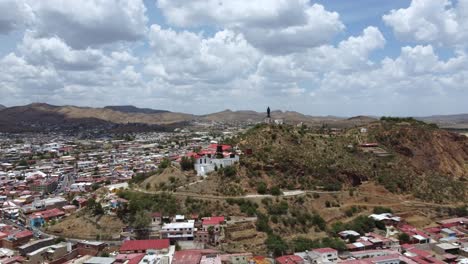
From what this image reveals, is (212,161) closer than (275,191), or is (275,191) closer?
(275,191)

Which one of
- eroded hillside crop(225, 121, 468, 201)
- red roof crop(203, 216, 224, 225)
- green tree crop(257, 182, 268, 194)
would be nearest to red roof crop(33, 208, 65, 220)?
red roof crop(203, 216, 224, 225)

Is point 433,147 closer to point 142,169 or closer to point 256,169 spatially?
point 256,169

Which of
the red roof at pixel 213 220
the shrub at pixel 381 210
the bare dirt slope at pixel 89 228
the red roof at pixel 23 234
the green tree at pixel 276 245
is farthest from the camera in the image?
the shrub at pixel 381 210

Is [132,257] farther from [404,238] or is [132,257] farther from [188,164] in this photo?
[404,238]

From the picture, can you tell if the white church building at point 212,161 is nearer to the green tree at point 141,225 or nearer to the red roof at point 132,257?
the green tree at point 141,225

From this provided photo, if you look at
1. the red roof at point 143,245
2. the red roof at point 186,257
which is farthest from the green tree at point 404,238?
the red roof at point 143,245

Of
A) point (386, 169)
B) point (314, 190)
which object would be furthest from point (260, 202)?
point (386, 169)

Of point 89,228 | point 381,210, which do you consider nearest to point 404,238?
point 381,210
